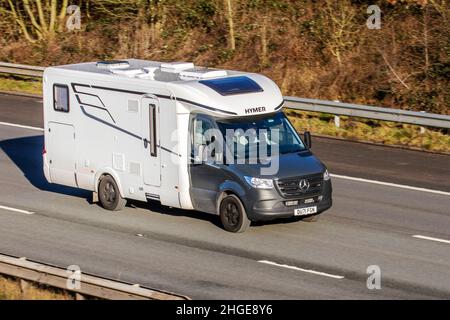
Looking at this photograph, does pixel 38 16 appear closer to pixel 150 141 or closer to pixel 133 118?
pixel 133 118

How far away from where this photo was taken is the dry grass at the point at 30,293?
13.1 meters

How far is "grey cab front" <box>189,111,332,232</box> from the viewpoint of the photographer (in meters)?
16.7

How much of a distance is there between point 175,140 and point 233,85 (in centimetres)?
134

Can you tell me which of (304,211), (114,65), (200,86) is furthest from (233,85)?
(114,65)

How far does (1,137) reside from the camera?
25.9 metres

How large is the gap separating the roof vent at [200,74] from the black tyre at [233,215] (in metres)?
2.21

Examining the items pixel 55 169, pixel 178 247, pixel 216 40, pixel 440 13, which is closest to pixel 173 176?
pixel 178 247

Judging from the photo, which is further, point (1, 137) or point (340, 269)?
point (1, 137)

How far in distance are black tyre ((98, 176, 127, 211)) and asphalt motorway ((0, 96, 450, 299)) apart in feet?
0.54

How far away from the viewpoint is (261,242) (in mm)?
16609

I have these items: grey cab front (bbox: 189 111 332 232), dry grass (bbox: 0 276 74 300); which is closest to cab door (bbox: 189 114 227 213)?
grey cab front (bbox: 189 111 332 232)

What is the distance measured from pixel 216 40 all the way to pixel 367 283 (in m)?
19.9

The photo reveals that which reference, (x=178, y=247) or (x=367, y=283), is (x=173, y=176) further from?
(x=367, y=283)

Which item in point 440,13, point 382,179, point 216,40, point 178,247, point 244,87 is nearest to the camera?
point 178,247
